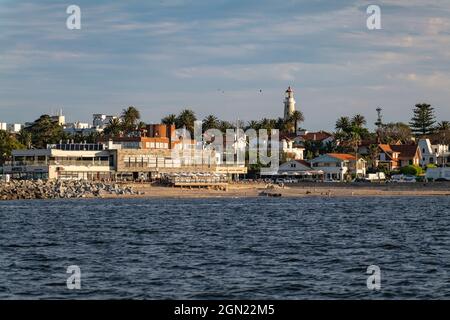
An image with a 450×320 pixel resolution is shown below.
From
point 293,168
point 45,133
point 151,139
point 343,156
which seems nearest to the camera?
point 151,139

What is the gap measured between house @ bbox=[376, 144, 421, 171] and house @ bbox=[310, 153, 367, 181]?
29.5 feet

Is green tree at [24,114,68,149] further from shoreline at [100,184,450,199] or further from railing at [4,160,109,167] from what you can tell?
shoreline at [100,184,450,199]

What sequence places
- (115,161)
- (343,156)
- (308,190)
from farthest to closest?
(343,156) < (115,161) < (308,190)

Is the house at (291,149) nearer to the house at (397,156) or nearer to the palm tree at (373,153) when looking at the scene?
the palm tree at (373,153)

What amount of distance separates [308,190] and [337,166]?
29.8 meters

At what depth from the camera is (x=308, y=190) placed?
132m

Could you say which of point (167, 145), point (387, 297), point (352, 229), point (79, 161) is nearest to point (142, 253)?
point (387, 297)

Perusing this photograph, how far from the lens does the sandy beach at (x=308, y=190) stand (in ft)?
402

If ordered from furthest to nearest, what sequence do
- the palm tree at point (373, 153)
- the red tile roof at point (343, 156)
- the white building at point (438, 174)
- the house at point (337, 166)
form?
the palm tree at point (373, 153), the red tile roof at point (343, 156), the house at point (337, 166), the white building at point (438, 174)

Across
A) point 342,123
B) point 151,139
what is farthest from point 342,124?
point 151,139

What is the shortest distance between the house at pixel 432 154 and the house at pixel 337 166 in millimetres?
20078

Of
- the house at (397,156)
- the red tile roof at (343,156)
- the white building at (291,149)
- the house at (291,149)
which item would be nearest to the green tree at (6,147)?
the house at (291,149)

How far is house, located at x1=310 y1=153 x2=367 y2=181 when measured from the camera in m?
160

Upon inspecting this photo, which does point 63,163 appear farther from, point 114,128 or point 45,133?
point 114,128
